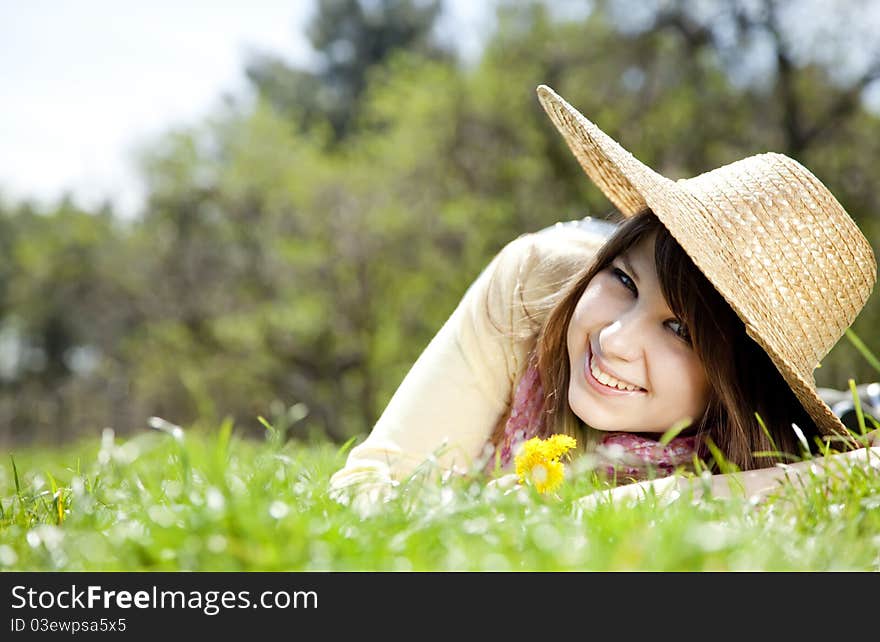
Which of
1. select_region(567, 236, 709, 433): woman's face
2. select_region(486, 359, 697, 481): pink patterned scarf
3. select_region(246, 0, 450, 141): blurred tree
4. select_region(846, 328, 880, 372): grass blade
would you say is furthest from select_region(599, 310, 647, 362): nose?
select_region(246, 0, 450, 141): blurred tree

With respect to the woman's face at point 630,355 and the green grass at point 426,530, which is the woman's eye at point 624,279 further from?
the green grass at point 426,530

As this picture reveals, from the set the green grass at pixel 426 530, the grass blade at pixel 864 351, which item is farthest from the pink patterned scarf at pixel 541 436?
the green grass at pixel 426 530

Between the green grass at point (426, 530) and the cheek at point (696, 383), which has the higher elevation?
the cheek at point (696, 383)

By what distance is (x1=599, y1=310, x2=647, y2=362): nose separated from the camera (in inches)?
98.3

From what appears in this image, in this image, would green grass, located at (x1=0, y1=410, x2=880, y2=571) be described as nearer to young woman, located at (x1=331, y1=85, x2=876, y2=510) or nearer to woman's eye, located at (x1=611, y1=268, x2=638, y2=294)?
young woman, located at (x1=331, y1=85, x2=876, y2=510)

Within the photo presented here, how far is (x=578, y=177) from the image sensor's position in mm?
16500

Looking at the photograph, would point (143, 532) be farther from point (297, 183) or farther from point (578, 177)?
point (297, 183)

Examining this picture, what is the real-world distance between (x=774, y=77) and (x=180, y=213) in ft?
40.8

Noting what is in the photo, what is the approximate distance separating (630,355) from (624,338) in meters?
0.06

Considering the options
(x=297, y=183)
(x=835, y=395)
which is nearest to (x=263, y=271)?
(x=297, y=183)

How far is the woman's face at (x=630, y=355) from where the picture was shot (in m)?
2.55

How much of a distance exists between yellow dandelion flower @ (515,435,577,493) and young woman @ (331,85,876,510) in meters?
0.25

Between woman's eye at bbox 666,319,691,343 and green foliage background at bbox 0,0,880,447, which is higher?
green foliage background at bbox 0,0,880,447

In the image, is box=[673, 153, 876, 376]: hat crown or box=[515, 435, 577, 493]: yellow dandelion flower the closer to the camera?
box=[515, 435, 577, 493]: yellow dandelion flower
